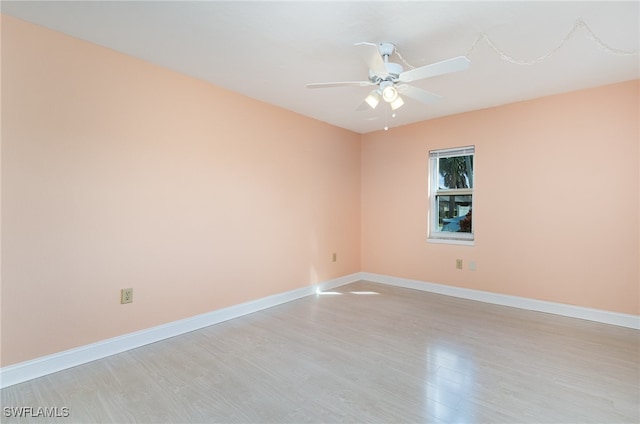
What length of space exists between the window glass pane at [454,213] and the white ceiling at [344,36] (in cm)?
148

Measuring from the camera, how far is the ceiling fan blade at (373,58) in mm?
1776

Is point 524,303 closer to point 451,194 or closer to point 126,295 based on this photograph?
point 451,194

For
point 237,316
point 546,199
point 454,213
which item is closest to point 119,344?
point 237,316

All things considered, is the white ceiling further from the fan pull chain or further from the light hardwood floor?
the light hardwood floor

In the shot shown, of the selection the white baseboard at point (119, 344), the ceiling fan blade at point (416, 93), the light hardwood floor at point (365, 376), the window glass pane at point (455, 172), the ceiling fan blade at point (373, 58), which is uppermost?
the ceiling fan blade at point (373, 58)

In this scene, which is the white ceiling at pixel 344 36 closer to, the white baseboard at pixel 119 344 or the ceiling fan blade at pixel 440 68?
the ceiling fan blade at pixel 440 68

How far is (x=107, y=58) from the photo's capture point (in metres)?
2.34

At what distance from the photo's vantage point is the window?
3.97 m

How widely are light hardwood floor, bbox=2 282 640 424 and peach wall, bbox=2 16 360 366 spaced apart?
403 millimetres

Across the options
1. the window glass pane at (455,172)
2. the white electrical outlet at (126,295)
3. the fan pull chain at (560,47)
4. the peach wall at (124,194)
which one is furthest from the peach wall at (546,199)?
the white electrical outlet at (126,295)

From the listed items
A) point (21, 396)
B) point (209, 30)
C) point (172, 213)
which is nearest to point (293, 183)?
point (172, 213)

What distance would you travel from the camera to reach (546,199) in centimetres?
332

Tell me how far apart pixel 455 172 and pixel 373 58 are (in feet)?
8.70

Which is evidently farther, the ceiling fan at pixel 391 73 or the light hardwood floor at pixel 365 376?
the ceiling fan at pixel 391 73
